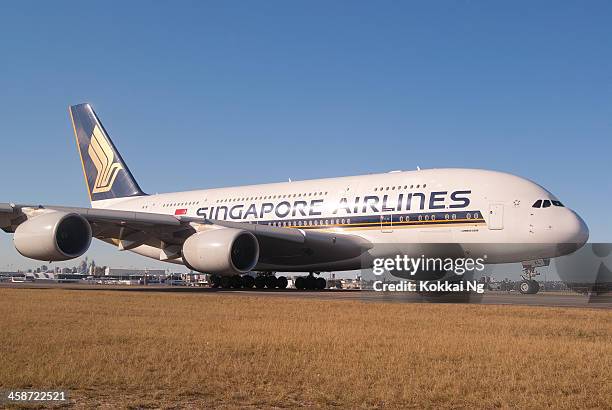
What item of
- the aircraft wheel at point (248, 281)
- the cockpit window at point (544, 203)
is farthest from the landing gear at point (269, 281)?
the cockpit window at point (544, 203)

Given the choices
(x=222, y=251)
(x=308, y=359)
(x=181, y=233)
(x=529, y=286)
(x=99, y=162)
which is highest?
(x=99, y=162)

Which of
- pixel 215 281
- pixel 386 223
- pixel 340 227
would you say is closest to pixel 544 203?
pixel 386 223

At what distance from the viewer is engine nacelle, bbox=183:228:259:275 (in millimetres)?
21547

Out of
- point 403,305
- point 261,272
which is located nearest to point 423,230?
point 403,305

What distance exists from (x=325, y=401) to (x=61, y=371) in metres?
2.70

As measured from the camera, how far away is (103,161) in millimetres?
37375

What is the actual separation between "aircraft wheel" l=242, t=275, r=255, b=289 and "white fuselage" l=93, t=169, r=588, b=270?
259cm

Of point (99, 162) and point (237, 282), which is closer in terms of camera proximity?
point (237, 282)

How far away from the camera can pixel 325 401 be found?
19.6 ft

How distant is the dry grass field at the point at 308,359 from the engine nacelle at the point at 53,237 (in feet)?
26.7

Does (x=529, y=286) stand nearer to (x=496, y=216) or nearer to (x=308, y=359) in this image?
(x=496, y=216)

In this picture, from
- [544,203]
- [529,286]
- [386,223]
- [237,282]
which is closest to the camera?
[544,203]

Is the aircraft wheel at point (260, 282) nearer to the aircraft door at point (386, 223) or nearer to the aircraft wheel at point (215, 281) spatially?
the aircraft wheel at point (215, 281)

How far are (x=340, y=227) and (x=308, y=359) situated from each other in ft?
58.2
